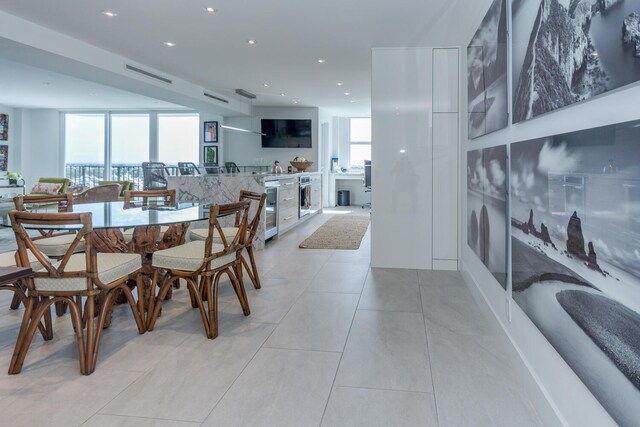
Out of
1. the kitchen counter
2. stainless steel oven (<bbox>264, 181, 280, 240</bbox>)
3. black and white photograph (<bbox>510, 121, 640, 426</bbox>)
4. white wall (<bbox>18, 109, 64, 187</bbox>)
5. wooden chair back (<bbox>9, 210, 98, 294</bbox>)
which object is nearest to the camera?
black and white photograph (<bbox>510, 121, 640, 426</bbox>)

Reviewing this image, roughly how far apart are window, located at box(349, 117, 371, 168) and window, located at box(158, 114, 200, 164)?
169 inches

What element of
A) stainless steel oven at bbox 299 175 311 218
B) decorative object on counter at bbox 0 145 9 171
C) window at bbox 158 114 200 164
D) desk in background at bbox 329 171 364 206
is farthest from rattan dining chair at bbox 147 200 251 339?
decorative object on counter at bbox 0 145 9 171

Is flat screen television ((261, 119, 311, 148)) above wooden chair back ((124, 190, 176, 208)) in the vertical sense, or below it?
above

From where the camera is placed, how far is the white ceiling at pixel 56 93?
6652mm

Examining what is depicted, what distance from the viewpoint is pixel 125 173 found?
10414 mm

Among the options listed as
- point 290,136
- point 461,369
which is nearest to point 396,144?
point 461,369

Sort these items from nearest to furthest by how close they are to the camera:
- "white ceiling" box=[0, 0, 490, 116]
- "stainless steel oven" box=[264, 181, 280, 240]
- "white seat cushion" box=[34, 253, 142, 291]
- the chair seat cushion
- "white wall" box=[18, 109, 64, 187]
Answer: "white seat cushion" box=[34, 253, 142, 291] < the chair seat cushion < "white ceiling" box=[0, 0, 490, 116] < "stainless steel oven" box=[264, 181, 280, 240] < "white wall" box=[18, 109, 64, 187]

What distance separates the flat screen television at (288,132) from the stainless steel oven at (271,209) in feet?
12.5

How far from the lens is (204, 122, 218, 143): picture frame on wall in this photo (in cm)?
970

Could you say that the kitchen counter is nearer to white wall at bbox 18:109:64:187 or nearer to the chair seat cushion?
the chair seat cushion

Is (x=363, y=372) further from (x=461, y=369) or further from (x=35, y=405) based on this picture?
(x=35, y=405)

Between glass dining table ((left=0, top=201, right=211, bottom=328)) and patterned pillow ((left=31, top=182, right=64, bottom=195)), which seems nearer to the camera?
glass dining table ((left=0, top=201, right=211, bottom=328))

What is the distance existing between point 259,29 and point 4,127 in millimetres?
9230

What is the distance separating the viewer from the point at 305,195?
25.7 ft
